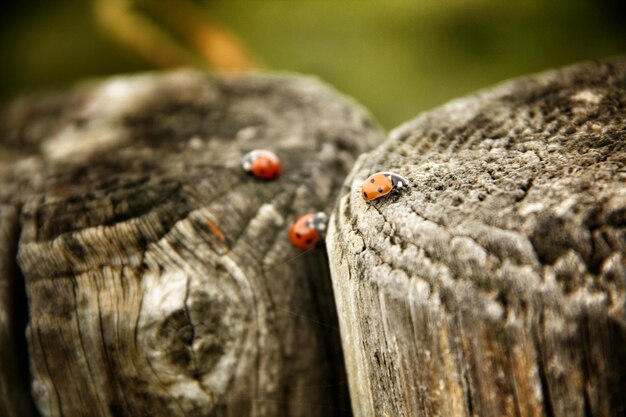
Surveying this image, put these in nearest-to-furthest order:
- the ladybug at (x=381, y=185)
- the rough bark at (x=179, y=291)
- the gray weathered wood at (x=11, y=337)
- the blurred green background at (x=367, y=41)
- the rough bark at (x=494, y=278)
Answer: the rough bark at (x=494, y=278), the ladybug at (x=381, y=185), the rough bark at (x=179, y=291), the gray weathered wood at (x=11, y=337), the blurred green background at (x=367, y=41)

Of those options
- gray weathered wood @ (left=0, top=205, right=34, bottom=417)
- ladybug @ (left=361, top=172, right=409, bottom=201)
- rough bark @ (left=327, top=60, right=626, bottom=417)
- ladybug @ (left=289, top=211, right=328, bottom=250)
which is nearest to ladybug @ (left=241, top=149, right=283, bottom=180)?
ladybug @ (left=289, top=211, right=328, bottom=250)

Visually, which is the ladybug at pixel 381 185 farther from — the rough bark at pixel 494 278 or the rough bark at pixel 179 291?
the rough bark at pixel 179 291

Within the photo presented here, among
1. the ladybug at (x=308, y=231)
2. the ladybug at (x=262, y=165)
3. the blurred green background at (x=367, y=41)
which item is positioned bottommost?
the ladybug at (x=308, y=231)

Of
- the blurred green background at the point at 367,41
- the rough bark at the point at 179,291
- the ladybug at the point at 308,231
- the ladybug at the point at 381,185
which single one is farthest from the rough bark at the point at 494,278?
the blurred green background at the point at 367,41

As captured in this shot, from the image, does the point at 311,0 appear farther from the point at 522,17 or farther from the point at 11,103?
the point at 11,103

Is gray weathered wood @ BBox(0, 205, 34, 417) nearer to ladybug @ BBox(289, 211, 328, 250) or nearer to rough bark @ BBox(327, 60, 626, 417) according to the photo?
ladybug @ BBox(289, 211, 328, 250)

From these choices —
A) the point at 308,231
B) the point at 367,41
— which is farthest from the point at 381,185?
the point at 367,41

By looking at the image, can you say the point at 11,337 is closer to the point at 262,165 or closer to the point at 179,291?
the point at 179,291
